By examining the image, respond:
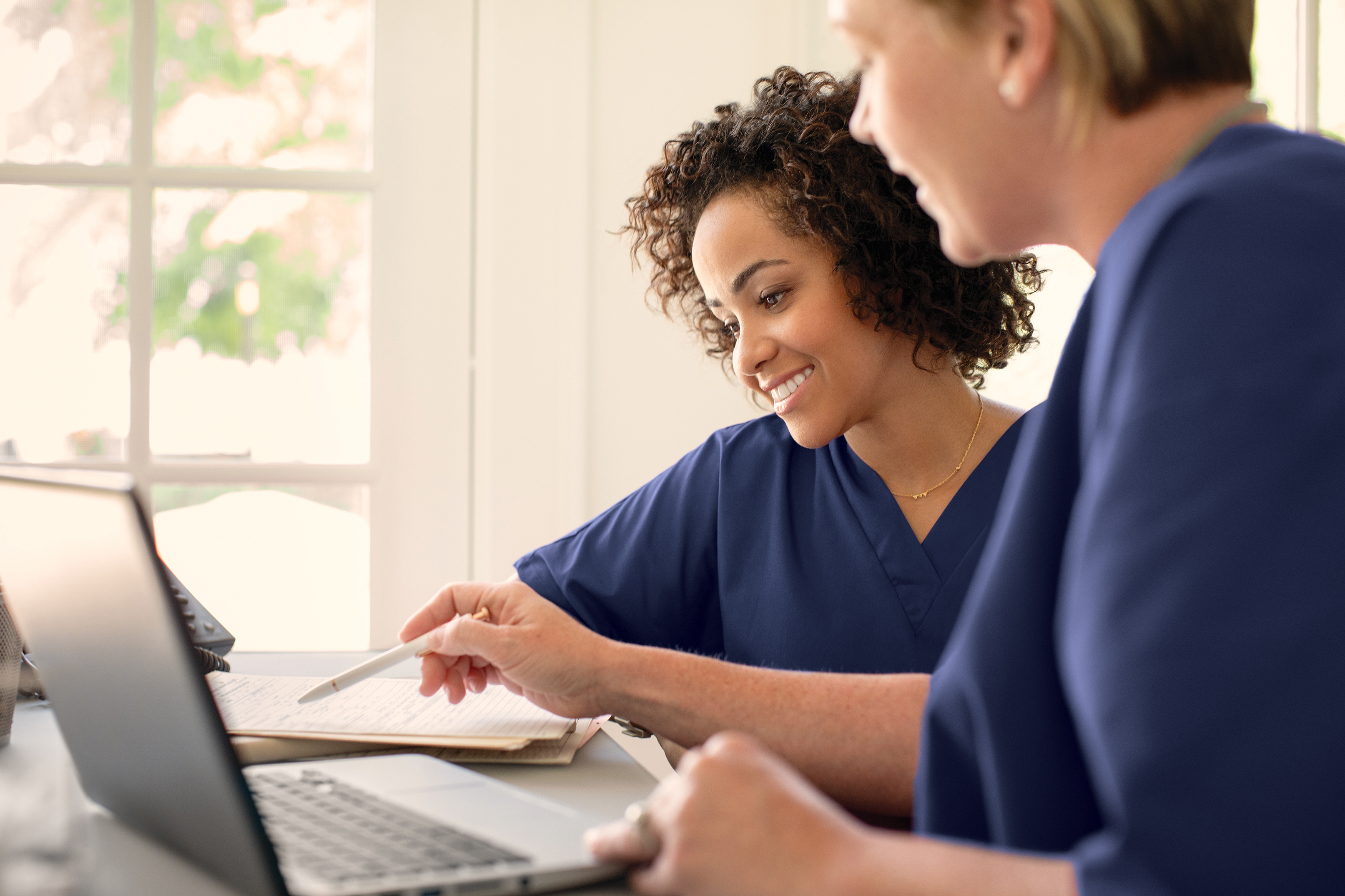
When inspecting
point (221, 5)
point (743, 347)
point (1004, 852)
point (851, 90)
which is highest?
point (221, 5)

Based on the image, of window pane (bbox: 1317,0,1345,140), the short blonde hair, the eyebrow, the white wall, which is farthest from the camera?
the white wall

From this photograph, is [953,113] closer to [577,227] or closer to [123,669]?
[123,669]

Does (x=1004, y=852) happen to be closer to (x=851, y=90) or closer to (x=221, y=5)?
(x=851, y=90)

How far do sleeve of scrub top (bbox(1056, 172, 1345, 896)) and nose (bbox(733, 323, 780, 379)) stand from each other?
742 mm

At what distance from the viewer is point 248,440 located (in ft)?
6.05

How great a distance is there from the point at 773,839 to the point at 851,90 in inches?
40.4

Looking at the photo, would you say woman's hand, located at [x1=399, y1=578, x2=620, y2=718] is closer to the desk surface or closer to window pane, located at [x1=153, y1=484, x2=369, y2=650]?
the desk surface

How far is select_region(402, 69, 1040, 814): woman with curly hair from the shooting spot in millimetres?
1077

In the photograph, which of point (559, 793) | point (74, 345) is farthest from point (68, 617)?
point (74, 345)

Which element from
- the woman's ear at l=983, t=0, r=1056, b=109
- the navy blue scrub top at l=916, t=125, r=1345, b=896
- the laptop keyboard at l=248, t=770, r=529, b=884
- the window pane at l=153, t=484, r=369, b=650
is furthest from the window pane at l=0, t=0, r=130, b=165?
the navy blue scrub top at l=916, t=125, r=1345, b=896

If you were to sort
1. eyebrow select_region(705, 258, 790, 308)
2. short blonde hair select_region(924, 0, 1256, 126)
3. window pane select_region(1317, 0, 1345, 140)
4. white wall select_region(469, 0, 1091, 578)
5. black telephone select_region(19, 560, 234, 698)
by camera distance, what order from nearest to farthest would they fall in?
short blonde hair select_region(924, 0, 1256, 126) → black telephone select_region(19, 560, 234, 698) → eyebrow select_region(705, 258, 790, 308) → window pane select_region(1317, 0, 1345, 140) → white wall select_region(469, 0, 1091, 578)

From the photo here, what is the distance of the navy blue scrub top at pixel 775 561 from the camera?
106cm

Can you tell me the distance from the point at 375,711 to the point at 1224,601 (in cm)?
73

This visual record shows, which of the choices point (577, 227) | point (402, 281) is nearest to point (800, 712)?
Result: point (577, 227)
